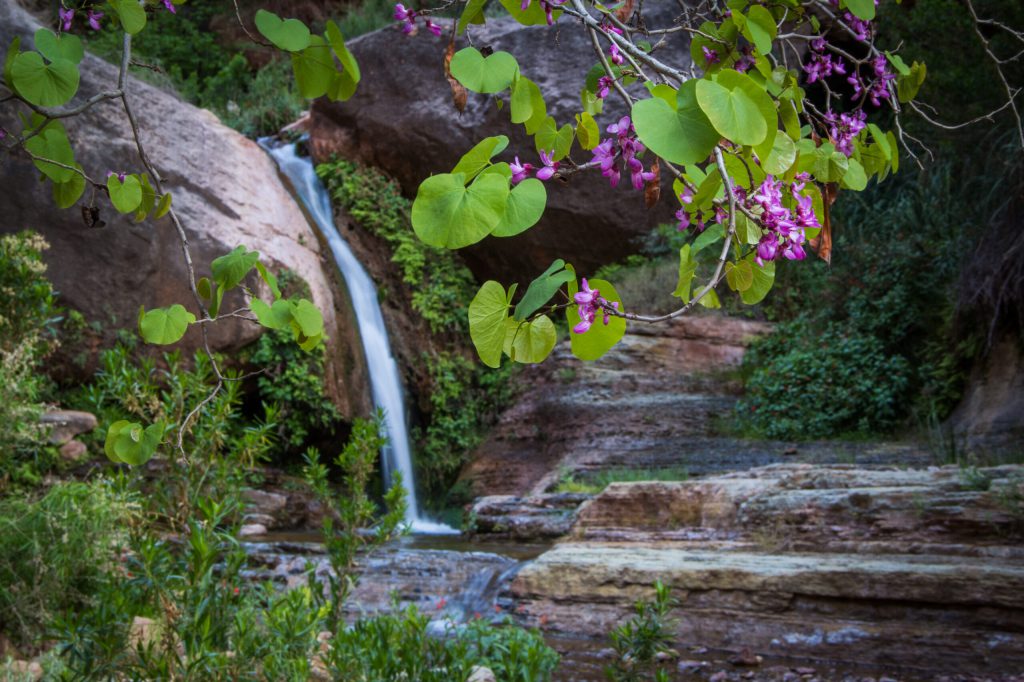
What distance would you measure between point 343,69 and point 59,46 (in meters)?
0.46

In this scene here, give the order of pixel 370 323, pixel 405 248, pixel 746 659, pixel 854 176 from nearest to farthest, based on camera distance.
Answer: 1. pixel 854 176
2. pixel 746 659
3. pixel 370 323
4. pixel 405 248

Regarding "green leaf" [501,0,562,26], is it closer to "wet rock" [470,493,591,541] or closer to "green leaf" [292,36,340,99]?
"green leaf" [292,36,340,99]

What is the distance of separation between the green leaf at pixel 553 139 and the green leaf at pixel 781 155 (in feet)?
0.99

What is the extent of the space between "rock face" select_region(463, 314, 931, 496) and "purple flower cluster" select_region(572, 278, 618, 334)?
7.18 m

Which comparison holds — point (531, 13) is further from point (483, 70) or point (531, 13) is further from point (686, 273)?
point (686, 273)

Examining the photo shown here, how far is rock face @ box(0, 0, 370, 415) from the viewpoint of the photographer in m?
9.28

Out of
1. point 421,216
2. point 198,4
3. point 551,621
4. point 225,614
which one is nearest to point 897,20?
point 551,621

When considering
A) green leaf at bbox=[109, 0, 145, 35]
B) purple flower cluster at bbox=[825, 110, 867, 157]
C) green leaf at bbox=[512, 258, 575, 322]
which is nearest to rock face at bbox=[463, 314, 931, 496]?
purple flower cluster at bbox=[825, 110, 867, 157]

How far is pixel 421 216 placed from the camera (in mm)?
974

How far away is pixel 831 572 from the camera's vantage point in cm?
442

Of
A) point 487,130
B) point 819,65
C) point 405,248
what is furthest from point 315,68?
point 405,248

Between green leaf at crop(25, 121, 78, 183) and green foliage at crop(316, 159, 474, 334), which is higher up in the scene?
green foliage at crop(316, 159, 474, 334)

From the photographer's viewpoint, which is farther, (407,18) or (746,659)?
(746,659)

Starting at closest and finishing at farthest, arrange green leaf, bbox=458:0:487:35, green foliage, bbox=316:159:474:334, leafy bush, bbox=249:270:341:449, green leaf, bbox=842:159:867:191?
green leaf, bbox=458:0:487:35 < green leaf, bbox=842:159:867:191 < leafy bush, bbox=249:270:341:449 < green foliage, bbox=316:159:474:334
